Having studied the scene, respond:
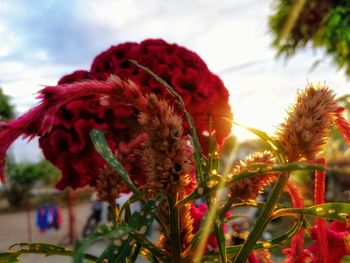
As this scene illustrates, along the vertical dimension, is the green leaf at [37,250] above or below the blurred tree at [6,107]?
below

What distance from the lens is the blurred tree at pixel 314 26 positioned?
928 cm

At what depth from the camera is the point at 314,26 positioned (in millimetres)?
10422

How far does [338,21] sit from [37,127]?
974cm

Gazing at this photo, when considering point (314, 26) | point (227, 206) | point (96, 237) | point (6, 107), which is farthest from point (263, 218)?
point (6, 107)

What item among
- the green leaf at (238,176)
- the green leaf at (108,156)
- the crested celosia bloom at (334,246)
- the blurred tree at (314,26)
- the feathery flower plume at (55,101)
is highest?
the blurred tree at (314,26)

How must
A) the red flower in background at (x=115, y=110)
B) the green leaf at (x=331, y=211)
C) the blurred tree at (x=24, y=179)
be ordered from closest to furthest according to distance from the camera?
the green leaf at (x=331, y=211), the red flower in background at (x=115, y=110), the blurred tree at (x=24, y=179)

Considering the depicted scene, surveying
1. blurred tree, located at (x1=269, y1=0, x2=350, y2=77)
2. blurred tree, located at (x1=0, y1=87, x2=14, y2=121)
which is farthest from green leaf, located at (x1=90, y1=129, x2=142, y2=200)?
blurred tree, located at (x1=0, y1=87, x2=14, y2=121)

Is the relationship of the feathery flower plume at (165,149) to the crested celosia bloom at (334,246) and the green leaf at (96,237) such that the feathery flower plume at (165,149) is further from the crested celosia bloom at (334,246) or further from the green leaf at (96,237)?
the crested celosia bloom at (334,246)

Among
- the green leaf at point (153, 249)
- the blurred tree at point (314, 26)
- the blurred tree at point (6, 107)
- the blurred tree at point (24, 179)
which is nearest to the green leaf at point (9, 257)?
the green leaf at point (153, 249)

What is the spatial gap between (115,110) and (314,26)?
10.4 meters

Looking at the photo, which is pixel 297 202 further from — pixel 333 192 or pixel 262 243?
pixel 333 192

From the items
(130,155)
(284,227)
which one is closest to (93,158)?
(130,155)

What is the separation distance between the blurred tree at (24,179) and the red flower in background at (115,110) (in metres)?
10.4

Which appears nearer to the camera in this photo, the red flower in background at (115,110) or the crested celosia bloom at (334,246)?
the crested celosia bloom at (334,246)
